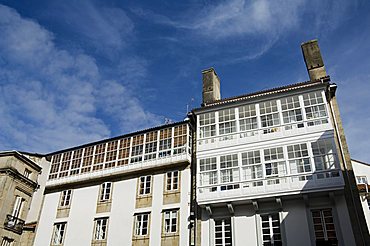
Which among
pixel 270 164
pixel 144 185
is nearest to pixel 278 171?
pixel 270 164

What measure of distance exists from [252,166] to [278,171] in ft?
5.03

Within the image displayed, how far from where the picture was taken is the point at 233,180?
2050 cm

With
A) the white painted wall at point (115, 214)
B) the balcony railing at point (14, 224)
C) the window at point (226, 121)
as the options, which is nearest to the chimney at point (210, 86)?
the window at point (226, 121)

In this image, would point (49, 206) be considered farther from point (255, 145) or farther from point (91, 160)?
point (255, 145)

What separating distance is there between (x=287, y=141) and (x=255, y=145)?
1856 millimetres

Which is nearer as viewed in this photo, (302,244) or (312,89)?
(302,244)

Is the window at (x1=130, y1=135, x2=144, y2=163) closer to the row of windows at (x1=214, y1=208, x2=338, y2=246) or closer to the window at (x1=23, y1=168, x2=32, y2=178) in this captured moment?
the row of windows at (x1=214, y1=208, x2=338, y2=246)

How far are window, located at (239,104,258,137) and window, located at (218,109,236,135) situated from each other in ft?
1.70

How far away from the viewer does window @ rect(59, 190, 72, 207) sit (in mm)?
25803

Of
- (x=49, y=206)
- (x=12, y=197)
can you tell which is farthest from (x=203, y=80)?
(x=12, y=197)

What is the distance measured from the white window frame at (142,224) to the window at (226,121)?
7196 millimetres

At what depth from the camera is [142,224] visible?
22.2 m

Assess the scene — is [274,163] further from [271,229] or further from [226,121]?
[226,121]

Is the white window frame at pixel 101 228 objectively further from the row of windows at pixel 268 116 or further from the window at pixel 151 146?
the row of windows at pixel 268 116
